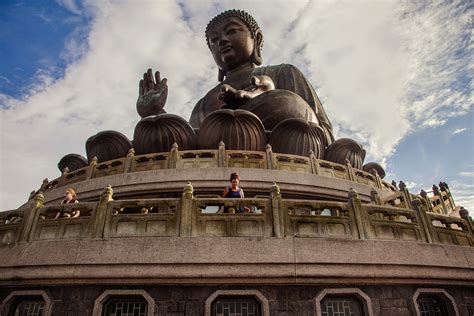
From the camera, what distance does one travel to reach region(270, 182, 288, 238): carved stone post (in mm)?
5987

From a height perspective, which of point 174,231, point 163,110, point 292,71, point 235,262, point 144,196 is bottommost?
point 235,262

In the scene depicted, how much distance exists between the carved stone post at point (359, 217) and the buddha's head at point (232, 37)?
16506 mm

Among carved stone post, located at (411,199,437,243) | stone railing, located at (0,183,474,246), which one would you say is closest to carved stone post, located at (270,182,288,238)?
stone railing, located at (0,183,474,246)

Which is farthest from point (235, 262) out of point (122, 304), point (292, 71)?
point (292, 71)

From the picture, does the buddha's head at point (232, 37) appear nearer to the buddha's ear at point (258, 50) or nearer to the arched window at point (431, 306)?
the buddha's ear at point (258, 50)

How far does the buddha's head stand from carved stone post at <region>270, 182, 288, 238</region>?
54.1ft

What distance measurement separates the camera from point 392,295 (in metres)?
5.87

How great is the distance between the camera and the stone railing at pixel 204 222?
6039 mm

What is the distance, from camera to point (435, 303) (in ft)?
20.4

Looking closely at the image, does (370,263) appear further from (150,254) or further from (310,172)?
(310,172)

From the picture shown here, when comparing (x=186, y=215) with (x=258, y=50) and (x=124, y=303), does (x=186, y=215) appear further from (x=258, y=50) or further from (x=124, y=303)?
(x=258, y=50)

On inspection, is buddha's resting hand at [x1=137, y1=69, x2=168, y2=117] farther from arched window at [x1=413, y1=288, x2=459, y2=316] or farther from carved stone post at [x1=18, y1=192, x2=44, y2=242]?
arched window at [x1=413, y1=288, x2=459, y2=316]

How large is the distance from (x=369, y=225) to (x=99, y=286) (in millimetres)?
4921

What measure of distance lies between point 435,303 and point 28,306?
23.6ft
